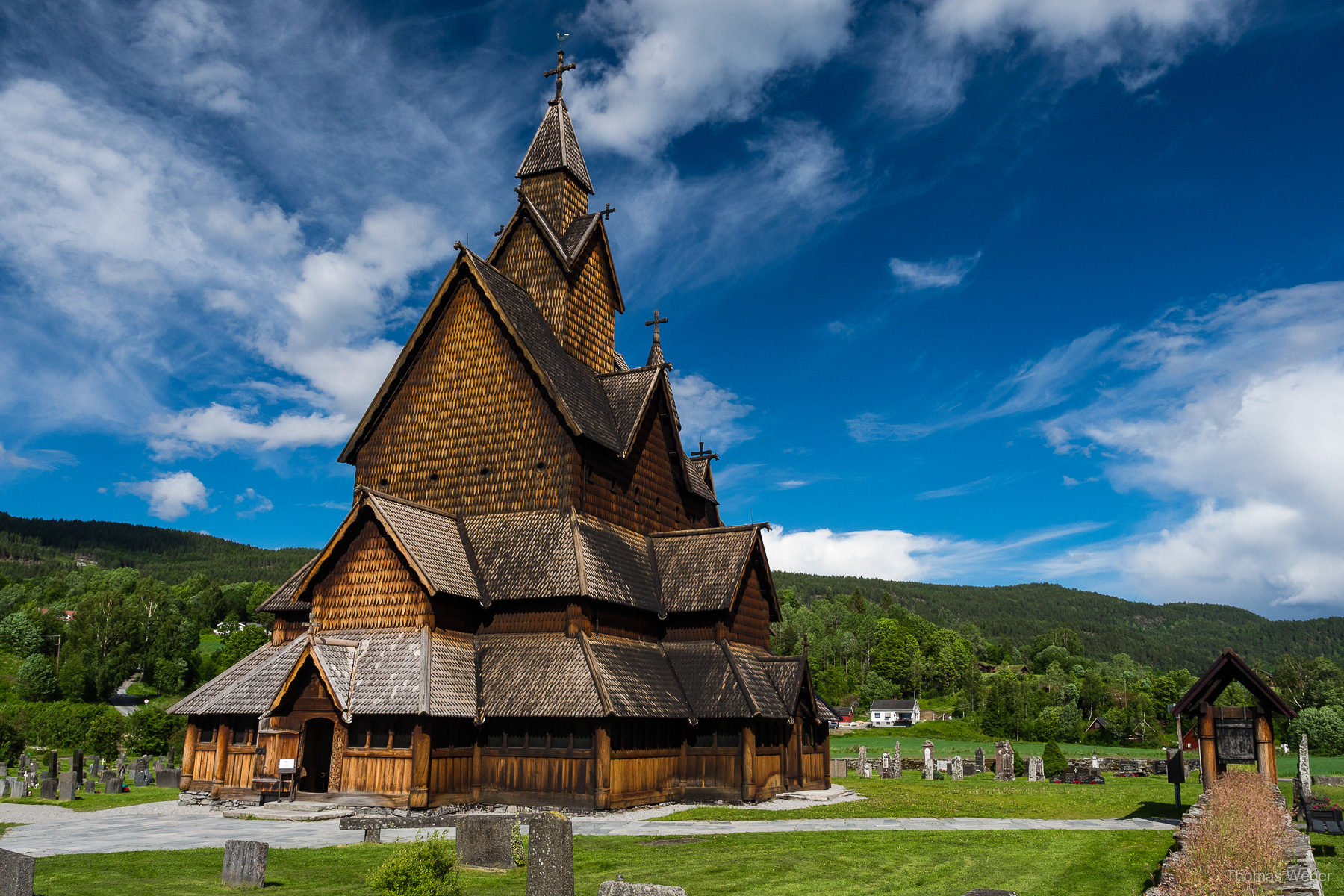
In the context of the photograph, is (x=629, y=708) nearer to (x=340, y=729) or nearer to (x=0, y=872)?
(x=340, y=729)

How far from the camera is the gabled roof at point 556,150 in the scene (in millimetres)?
37094

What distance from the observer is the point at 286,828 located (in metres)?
21.0

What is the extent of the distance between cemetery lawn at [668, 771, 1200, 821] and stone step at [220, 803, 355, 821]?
8454mm

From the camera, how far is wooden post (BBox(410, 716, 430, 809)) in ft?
77.8

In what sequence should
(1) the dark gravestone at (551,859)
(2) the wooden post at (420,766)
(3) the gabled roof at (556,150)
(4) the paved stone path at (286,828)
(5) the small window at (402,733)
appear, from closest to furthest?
(1) the dark gravestone at (551,859)
(4) the paved stone path at (286,828)
(2) the wooden post at (420,766)
(5) the small window at (402,733)
(3) the gabled roof at (556,150)

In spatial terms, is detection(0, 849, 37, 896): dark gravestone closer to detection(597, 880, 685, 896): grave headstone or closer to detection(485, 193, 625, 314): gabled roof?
detection(597, 880, 685, 896): grave headstone

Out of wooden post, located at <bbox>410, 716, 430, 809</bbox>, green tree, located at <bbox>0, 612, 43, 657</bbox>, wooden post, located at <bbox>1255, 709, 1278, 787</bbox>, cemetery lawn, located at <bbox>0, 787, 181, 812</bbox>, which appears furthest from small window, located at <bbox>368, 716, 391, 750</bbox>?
green tree, located at <bbox>0, 612, 43, 657</bbox>

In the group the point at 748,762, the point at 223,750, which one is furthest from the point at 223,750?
the point at 748,762

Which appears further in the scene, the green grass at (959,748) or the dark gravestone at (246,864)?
the green grass at (959,748)

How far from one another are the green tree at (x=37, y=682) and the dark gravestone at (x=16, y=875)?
124 meters

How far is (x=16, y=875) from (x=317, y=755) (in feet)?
55.3

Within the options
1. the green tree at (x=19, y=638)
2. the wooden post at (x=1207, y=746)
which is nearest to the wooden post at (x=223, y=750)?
the wooden post at (x=1207, y=746)

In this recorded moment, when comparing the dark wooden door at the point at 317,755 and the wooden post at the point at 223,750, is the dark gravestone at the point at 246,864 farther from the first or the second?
the wooden post at the point at 223,750

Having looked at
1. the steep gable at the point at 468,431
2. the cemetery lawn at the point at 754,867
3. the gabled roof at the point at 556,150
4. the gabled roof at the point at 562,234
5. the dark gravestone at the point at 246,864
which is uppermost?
the gabled roof at the point at 556,150
